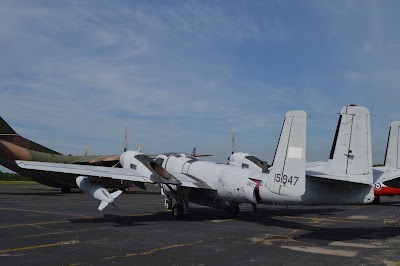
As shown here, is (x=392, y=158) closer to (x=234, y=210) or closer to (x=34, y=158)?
(x=234, y=210)

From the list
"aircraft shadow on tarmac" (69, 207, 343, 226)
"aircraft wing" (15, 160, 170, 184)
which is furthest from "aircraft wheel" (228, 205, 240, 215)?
"aircraft wing" (15, 160, 170, 184)

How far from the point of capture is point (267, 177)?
56.6 ft

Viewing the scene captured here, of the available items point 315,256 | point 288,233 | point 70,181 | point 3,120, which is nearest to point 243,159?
point 288,233

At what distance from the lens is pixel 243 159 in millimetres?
23797

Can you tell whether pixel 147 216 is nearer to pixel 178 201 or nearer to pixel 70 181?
pixel 178 201

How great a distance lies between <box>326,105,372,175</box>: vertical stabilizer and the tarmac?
251cm

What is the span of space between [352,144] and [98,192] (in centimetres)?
1117

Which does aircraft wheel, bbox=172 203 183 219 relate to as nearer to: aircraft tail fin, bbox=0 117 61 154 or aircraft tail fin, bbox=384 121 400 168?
aircraft tail fin, bbox=384 121 400 168

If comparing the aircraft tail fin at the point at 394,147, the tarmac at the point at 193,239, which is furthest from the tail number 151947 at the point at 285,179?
the aircraft tail fin at the point at 394,147

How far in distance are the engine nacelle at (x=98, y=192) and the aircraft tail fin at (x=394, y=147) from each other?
20867 millimetres

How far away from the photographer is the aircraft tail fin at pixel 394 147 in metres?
28.8

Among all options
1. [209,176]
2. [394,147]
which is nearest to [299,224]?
[209,176]

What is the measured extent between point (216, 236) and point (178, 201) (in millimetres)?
6026

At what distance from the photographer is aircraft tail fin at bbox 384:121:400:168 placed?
28750 millimetres
